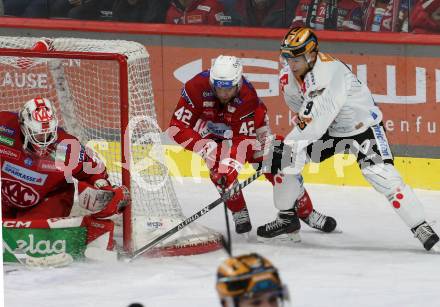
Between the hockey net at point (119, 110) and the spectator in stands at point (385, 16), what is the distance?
1.43 m

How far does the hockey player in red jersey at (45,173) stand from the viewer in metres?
5.78

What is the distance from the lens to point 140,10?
8109 millimetres

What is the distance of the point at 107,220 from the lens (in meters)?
5.84

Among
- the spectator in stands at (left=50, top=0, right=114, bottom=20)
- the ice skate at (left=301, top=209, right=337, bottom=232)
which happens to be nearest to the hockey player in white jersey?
the ice skate at (left=301, top=209, right=337, bottom=232)

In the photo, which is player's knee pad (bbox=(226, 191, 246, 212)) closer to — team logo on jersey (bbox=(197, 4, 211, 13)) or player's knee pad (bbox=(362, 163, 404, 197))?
player's knee pad (bbox=(362, 163, 404, 197))

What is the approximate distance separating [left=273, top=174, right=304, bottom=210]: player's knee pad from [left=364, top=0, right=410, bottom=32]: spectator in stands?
5.18ft

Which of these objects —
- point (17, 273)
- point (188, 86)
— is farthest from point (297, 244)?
point (17, 273)

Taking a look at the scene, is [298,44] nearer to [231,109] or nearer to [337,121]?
[337,121]

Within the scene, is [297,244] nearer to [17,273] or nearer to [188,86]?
[188,86]

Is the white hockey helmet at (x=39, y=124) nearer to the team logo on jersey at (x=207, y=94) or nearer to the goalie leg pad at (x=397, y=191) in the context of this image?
the team logo on jersey at (x=207, y=94)

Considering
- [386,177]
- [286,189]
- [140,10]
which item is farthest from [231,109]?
[140,10]

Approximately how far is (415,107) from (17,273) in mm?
2610

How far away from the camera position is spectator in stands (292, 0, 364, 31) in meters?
7.51

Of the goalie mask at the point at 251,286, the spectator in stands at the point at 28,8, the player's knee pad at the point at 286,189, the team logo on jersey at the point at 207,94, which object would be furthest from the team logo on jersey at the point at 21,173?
the goalie mask at the point at 251,286
